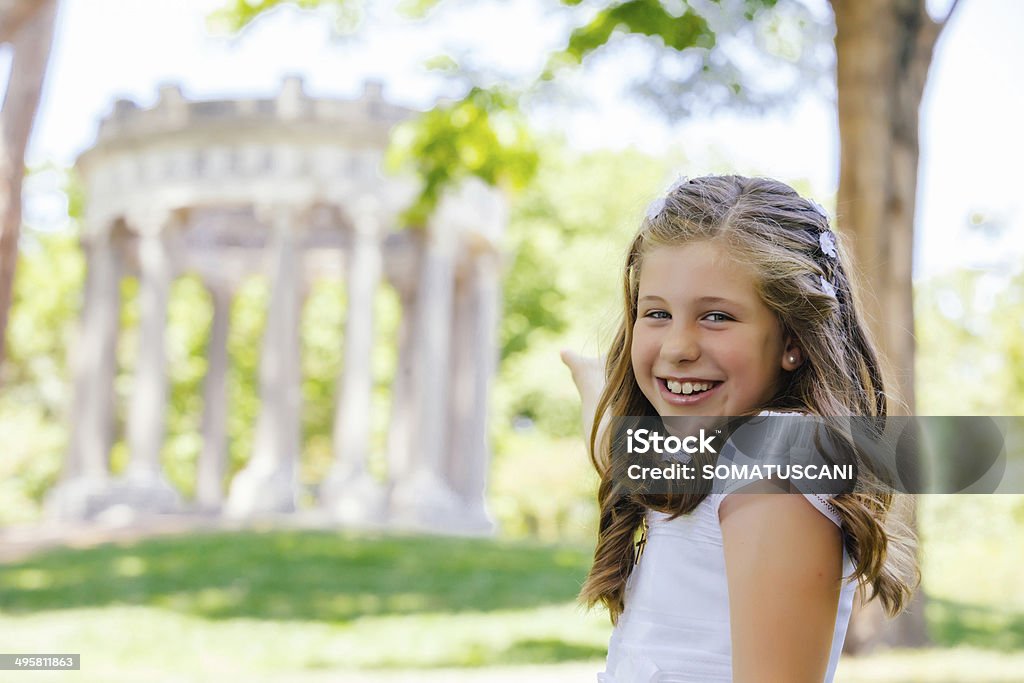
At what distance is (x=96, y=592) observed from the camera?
16.2 metres

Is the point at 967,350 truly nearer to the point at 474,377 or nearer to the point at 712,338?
the point at 474,377

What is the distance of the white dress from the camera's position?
223 centimetres

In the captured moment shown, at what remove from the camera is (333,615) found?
48.5 feet

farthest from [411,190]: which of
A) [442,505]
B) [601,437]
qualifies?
[601,437]

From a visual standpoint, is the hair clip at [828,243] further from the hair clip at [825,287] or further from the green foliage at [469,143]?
the green foliage at [469,143]

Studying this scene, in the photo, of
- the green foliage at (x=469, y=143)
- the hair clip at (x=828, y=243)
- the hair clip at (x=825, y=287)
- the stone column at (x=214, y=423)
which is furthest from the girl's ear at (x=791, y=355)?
the stone column at (x=214, y=423)

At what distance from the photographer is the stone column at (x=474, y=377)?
33250 mm

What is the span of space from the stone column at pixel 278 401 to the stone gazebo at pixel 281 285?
38mm

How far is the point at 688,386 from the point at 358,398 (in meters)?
27.2

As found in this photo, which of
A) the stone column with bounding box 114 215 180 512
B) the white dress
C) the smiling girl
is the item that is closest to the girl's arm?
the smiling girl

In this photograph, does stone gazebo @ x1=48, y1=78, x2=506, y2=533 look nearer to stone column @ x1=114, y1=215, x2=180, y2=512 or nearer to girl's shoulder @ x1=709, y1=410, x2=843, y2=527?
stone column @ x1=114, y1=215, x2=180, y2=512

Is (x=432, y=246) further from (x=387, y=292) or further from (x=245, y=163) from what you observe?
(x=387, y=292)

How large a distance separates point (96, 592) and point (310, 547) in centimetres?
400

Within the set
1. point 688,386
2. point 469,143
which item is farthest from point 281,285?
point 688,386
